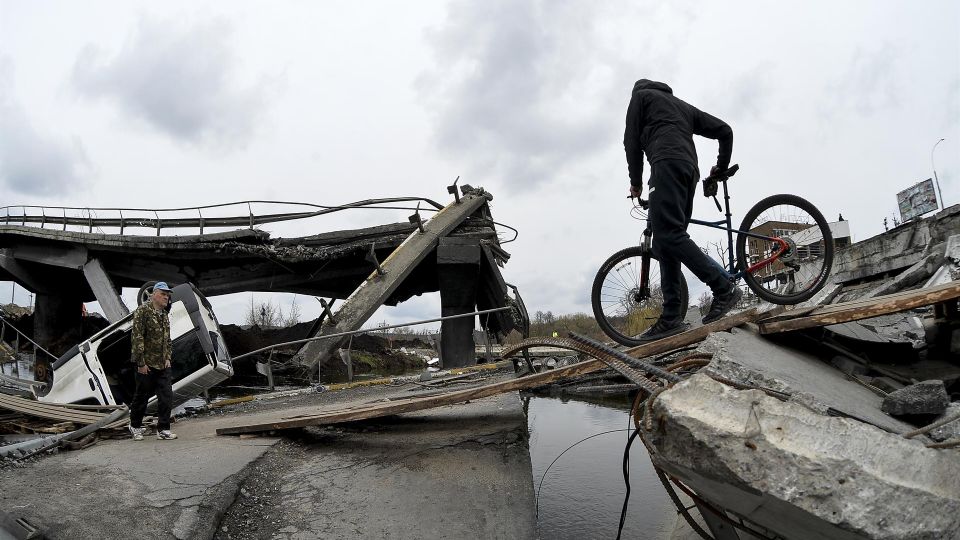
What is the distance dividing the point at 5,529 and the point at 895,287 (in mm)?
10396

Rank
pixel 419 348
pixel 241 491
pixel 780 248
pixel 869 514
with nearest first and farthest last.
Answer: pixel 869 514
pixel 241 491
pixel 780 248
pixel 419 348

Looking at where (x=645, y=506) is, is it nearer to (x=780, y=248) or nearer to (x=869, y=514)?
(x=780, y=248)

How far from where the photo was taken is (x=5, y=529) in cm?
254

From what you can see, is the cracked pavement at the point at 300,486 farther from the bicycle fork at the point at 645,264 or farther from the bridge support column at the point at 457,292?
the bridge support column at the point at 457,292

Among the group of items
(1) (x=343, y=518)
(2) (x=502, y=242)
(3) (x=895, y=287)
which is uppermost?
(2) (x=502, y=242)

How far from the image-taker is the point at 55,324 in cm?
1515

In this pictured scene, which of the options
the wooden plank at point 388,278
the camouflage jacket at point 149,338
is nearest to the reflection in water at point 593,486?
the wooden plank at point 388,278

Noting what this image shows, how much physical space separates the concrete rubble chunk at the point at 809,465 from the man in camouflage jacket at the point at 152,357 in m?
5.15

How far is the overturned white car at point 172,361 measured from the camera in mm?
6750

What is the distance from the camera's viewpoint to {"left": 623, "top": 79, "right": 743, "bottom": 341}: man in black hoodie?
156 inches

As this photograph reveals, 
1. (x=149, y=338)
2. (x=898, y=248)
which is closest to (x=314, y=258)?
(x=149, y=338)

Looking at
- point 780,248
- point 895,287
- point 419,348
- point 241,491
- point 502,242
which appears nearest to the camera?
point 241,491

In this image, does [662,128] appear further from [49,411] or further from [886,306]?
[49,411]

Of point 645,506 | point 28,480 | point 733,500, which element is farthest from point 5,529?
point 645,506
